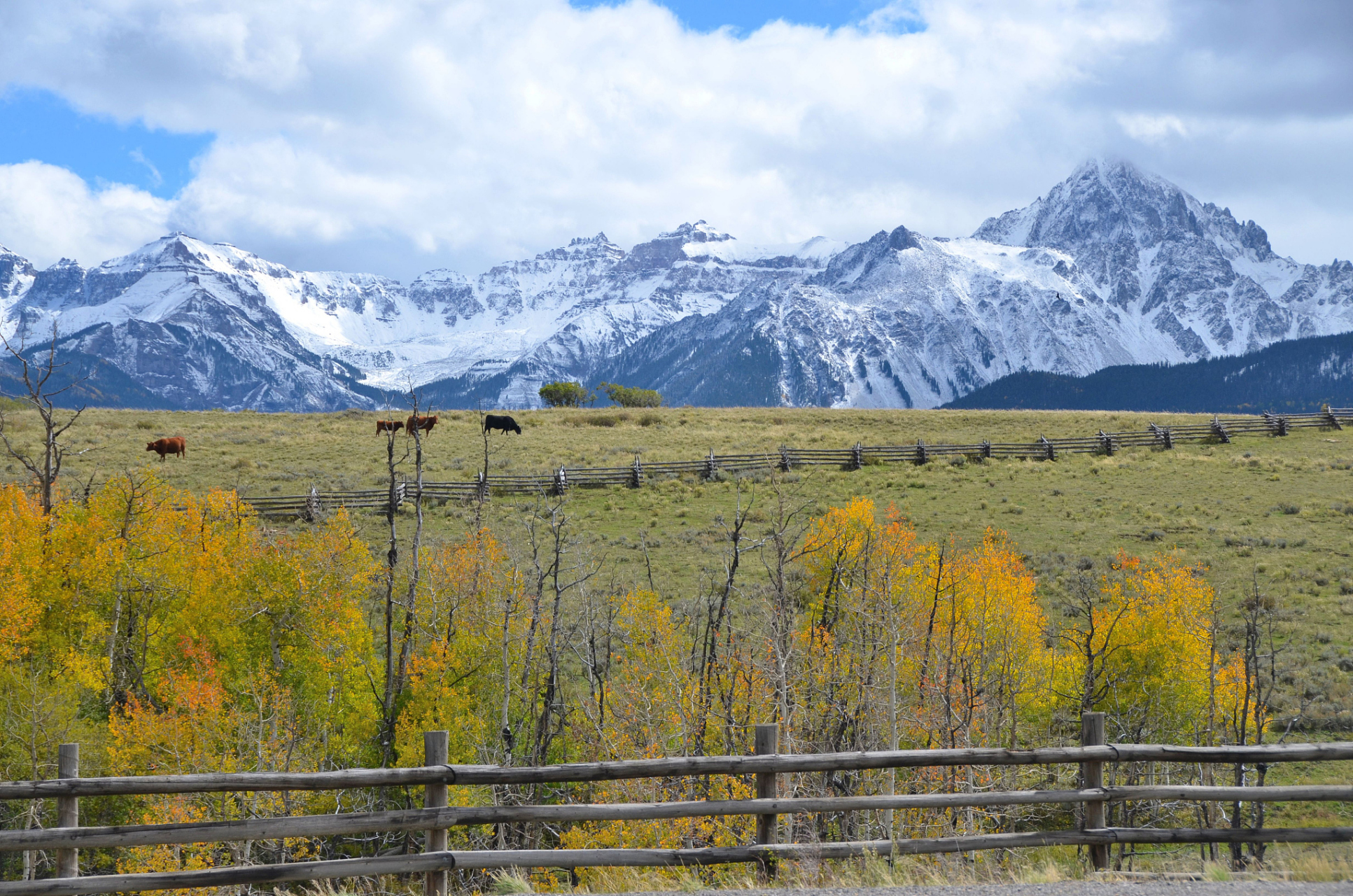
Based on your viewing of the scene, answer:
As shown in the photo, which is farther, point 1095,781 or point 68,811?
point 1095,781

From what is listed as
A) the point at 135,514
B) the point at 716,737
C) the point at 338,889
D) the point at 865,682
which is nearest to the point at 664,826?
the point at 716,737

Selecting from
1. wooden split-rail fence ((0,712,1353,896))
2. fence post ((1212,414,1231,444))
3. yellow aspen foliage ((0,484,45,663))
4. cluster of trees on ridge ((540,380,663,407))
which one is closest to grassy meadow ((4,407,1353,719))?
fence post ((1212,414,1231,444))

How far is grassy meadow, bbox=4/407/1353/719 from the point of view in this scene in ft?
96.2

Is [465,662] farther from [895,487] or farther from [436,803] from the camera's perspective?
[895,487]

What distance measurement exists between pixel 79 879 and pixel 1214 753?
9331 mm

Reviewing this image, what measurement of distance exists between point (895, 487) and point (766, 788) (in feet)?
115

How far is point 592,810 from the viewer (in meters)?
7.93

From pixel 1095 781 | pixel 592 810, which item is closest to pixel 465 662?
pixel 592 810

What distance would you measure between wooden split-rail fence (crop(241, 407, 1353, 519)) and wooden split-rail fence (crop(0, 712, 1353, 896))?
90.7ft

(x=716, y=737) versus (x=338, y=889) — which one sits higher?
(x=338, y=889)

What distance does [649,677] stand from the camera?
66.2ft

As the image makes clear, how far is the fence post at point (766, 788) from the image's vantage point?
26.7 feet

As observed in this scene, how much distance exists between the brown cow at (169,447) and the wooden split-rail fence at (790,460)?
1145 centimetres

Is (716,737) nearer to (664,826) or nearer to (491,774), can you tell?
(664,826)
